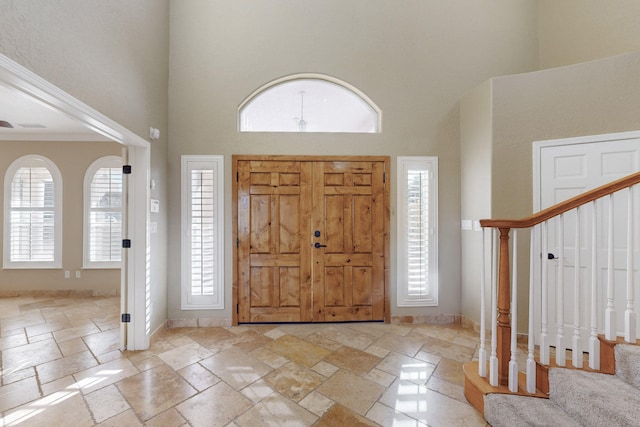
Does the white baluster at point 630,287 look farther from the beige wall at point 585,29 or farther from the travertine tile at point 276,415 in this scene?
the beige wall at point 585,29

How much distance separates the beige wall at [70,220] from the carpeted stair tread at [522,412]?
551cm

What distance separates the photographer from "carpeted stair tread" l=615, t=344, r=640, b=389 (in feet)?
4.66

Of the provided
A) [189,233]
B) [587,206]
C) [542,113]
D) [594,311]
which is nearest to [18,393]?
[189,233]

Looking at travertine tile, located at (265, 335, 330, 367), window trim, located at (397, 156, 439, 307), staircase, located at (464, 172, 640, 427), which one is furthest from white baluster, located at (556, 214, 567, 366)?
travertine tile, located at (265, 335, 330, 367)

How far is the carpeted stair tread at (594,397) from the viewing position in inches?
49.3

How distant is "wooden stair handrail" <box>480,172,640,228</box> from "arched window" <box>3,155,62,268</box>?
252 inches

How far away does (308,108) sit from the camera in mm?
3314

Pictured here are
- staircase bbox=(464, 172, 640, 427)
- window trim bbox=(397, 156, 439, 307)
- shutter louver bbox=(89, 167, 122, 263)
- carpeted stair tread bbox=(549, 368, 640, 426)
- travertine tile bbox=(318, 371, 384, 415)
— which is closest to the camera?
carpeted stair tread bbox=(549, 368, 640, 426)

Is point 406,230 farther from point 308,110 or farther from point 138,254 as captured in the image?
point 138,254

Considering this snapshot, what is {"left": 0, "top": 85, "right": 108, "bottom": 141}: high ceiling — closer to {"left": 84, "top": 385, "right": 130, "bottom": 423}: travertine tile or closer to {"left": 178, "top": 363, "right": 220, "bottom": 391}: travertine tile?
{"left": 84, "top": 385, "right": 130, "bottom": 423}: travertine tile

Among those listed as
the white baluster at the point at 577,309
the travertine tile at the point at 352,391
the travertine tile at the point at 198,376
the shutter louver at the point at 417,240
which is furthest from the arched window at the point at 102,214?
the white baluster at the point at 577,309

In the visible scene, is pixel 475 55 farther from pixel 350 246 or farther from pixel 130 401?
pixel 130 401

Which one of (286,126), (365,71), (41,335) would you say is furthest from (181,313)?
(365,71)

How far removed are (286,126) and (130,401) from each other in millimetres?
2996
